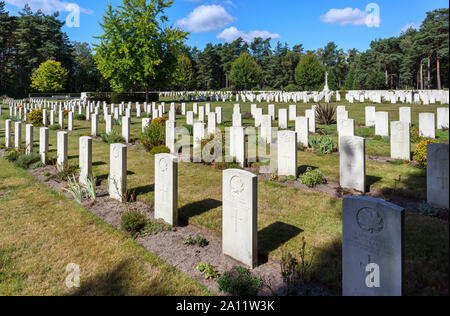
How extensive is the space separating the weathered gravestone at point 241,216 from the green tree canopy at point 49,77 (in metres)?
63.2

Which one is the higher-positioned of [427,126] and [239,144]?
[427,126]

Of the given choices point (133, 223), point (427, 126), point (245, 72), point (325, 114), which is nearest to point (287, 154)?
point (133, 223)

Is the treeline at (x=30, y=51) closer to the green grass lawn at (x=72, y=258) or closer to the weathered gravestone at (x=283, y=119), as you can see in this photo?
the weathered gravestone at (x=283, y=119)

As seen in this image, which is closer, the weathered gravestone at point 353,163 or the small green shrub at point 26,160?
the weathered gravestone at point 353,163

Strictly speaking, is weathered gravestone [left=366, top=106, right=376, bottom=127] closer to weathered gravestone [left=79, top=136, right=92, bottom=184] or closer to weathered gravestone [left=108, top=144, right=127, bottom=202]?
weathered gravestone [left=108, top=144, right=127, bottom=202]

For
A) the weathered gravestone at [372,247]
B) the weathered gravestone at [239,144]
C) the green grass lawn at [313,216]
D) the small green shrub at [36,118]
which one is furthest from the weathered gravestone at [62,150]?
the small green shrub at [36,118]

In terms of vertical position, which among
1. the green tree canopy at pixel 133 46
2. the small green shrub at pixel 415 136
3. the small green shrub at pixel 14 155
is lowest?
the small green shrub at pixel 14 155

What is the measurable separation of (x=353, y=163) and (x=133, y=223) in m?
5.08

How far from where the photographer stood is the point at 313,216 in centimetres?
580

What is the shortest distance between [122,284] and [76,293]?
525 millimetres

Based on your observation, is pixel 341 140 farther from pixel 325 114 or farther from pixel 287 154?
pixel 325 114

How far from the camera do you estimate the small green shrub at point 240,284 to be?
12.1 feet

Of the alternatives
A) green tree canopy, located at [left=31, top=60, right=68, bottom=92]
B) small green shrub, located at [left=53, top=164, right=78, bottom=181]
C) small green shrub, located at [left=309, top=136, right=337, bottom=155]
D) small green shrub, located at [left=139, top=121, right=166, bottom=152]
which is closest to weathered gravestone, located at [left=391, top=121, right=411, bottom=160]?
small green shrub, located at [left=309, top=136, right=337, bottom=155]
